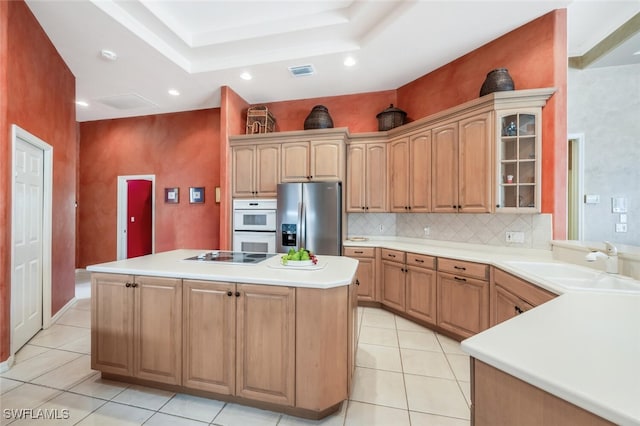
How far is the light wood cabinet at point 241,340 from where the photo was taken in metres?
1.69

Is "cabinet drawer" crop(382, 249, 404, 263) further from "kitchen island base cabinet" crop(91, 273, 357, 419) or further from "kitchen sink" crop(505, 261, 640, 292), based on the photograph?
"kitchen island base cabinet" crop(91, 273, 357, 419)

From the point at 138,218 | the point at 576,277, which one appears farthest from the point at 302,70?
the point at 138,218

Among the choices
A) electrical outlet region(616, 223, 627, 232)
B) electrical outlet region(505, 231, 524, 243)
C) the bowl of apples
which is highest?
electrical outlet region(616, 223, 627, 232)

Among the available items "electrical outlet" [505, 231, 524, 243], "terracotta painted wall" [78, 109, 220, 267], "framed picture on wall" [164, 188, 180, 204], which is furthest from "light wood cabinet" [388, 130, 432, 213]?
"framed picture on wall" [164, 188, 180, 204]

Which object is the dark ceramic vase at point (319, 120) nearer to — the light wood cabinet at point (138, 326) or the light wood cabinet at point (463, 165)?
the light wood cabinet at point (463, 165)

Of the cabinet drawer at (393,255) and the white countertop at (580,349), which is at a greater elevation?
the white countertop at (580,349)

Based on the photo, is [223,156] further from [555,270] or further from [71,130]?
[555,270]

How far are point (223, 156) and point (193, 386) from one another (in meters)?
3.00

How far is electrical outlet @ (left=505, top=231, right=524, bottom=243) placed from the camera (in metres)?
2.76

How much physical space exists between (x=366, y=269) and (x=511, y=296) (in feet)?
5.84

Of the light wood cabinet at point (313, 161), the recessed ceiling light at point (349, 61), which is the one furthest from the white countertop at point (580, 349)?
the recessed ceiling light at point (349, 61)

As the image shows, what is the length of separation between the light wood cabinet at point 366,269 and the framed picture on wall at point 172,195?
3.34 meters

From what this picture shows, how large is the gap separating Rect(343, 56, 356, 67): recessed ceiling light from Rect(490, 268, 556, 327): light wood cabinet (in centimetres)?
278

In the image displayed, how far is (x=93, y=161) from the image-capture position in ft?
17.9
